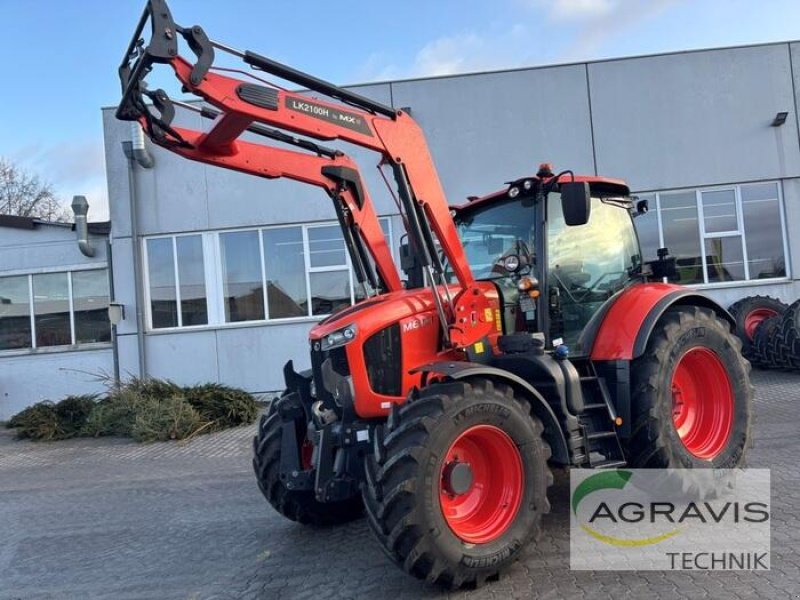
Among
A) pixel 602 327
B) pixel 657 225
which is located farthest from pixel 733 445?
pixel 657 225

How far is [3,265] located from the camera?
13945mm

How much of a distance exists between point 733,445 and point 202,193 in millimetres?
10406

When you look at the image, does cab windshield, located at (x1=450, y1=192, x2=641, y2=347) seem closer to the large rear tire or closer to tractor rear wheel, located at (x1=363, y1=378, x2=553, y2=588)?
tractor rear wheel, located at (x1=363, y1=378, x2=553, y2=588)

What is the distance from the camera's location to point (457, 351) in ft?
14.8

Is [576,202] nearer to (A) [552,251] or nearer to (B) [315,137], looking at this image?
(A) [552,251]

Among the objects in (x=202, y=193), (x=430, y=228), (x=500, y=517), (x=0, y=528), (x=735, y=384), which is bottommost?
(x=0, y=528)

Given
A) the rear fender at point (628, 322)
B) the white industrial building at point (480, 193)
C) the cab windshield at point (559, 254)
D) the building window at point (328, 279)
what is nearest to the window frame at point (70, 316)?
the white industrial building at point (480, 193)

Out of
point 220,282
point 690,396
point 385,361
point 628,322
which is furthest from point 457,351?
point 220,282

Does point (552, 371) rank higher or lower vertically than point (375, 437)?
higher

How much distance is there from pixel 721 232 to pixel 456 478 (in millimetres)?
10640

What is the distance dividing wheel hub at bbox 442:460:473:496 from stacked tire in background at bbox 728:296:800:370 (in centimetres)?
842

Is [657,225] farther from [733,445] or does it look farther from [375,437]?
[375,437]

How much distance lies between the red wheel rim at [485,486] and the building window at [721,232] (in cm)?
Answer: 959

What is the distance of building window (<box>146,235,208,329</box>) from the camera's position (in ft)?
42.0
